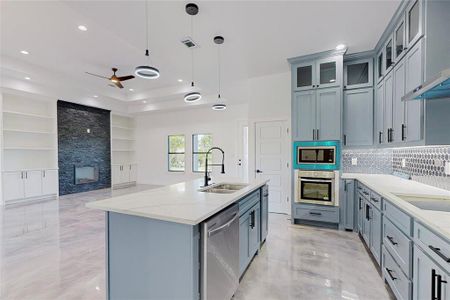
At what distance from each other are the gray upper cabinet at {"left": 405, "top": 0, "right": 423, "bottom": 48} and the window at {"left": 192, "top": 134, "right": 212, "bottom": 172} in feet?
19.7

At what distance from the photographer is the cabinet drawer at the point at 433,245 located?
1.19m

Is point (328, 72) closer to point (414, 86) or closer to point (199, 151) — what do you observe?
point (414, 86)

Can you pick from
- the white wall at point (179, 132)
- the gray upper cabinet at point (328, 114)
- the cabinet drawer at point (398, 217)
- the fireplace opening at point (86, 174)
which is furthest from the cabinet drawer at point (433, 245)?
the fireplace opening at point (86, 174)

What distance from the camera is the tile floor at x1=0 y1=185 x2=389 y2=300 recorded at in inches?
83.7

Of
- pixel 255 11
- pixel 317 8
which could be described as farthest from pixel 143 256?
pixel 317 8

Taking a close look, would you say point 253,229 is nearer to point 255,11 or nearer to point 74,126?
point 255,11

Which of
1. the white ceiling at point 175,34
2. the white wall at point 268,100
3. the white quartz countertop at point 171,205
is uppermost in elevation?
the white ceiling at point 175,34

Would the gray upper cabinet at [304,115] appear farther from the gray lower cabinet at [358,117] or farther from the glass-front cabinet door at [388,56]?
the glass-front cabinet door at [388,56]

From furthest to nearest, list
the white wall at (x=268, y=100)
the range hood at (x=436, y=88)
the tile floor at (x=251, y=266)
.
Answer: the white wall at (x=268, y=100) < the tile floor at (x=251, y=266) < the range hood at (x=436, y=88)

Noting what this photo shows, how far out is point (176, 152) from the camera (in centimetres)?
834

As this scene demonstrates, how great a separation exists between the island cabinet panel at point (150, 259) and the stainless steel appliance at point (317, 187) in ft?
9.65

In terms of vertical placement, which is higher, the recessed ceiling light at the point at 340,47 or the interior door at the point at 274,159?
the recessed ceiling light at the point at 340,47

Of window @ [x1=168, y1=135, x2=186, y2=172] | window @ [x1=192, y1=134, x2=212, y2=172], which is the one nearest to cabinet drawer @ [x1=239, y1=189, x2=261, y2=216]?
window @ [x1=192, y1=134, x2=212, y2=172]

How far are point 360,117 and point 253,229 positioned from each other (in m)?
2.87
